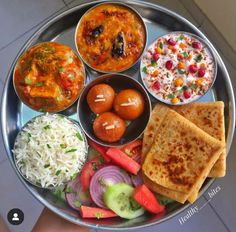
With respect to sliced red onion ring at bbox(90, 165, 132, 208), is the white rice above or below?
above

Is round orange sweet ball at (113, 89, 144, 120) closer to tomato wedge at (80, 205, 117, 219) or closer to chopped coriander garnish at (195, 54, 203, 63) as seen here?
chopped coriander garnish at (195, 54, 203, 63)

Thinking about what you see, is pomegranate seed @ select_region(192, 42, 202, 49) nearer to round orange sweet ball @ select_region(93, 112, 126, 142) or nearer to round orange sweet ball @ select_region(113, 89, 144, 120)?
round orange sweet ball @ select_region(113, 89, 144, 120)

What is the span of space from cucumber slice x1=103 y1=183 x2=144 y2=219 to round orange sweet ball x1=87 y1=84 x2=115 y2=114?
0.39 m

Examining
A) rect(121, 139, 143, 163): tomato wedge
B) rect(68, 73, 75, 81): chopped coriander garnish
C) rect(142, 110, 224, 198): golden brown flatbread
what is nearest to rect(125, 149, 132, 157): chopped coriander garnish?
rect(121, 139, 143, 163): tomato wedge

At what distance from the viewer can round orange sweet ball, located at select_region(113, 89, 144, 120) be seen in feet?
6.42

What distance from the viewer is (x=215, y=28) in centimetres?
261

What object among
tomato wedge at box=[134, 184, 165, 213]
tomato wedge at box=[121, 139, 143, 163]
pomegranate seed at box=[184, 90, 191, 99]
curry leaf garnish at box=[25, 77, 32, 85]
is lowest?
tomato wedge at box=[134, 184, 165, 213]

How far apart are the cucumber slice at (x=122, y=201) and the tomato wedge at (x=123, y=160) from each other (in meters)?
0.09

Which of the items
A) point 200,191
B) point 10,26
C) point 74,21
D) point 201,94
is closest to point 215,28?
point 201,94

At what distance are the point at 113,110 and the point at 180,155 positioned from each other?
0.41 meters

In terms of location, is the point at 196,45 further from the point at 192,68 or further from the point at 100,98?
the point at 100,98

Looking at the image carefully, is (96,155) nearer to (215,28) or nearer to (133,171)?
(133,171)

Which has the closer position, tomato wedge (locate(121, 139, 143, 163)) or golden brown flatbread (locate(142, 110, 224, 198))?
golden brown flatbread (locate(142, 110, 224, 198))

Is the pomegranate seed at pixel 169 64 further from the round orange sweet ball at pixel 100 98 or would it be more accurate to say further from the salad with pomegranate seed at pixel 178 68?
the round orange sweet ball at pixel 100 98
